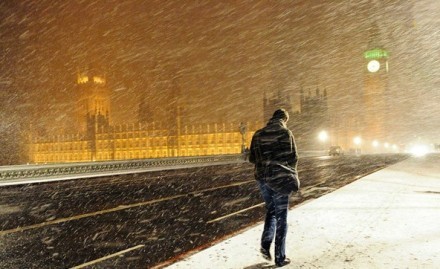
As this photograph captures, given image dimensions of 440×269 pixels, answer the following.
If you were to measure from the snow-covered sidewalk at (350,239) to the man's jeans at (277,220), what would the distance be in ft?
0.75

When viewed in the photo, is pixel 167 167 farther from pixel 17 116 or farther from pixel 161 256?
pixel 17 116

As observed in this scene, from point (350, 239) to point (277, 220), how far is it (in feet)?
6.23

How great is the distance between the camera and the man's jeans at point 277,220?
561 cm

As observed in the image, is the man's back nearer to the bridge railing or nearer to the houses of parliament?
the bridge railing

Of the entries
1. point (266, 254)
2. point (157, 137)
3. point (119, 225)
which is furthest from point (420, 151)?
point (266, 254)

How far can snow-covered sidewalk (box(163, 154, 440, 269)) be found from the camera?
18.4 ft

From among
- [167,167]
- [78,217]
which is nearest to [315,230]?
[78,217]

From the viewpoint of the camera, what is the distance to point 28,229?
30.5ft

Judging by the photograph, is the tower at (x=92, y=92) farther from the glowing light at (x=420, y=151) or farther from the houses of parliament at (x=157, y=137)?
the glowing light at (x=420, y=151)

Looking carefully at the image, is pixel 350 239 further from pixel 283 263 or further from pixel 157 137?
pixel 157 137

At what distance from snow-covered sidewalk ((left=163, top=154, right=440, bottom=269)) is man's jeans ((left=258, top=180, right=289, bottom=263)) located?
23 centimetres

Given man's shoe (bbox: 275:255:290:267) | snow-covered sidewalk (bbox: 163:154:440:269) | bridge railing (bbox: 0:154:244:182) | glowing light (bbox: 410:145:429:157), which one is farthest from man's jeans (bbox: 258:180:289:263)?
glowing light (bbox: 410:145:429:157)

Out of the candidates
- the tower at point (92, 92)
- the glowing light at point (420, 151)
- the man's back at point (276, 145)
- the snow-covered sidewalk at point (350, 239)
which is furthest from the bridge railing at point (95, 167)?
the tower at point (92, 92)

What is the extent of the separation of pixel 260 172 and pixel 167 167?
1234 inches
